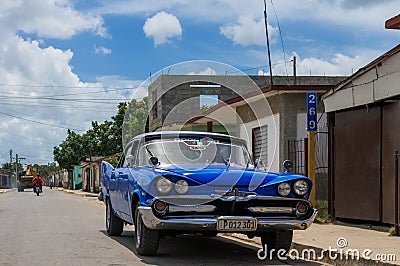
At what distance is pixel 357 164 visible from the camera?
1290cm

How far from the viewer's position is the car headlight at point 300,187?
8.87 m

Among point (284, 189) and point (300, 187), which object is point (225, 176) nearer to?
point (284, 189)

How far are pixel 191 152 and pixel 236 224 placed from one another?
1972 mm

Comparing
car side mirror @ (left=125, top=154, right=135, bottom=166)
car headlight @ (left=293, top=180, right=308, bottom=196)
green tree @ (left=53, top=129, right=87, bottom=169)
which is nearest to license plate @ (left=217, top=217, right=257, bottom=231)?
car headlight @ (left=293, top=180, right=308, bottom=196)

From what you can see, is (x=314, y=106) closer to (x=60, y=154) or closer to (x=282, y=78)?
(x=282, y=78)

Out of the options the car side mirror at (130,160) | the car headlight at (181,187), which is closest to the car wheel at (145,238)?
the car headlight at (181,187)

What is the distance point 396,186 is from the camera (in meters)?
11.2

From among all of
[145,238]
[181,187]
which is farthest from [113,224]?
[181,187]

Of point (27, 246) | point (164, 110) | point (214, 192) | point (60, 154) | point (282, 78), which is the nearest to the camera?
point (214, 192)

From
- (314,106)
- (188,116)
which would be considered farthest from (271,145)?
(314,106)

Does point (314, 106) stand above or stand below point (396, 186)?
above

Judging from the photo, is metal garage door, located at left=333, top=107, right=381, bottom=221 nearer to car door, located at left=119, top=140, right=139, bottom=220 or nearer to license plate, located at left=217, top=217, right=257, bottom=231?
license plate, located at left=217, top=217, right=257, bottom=231

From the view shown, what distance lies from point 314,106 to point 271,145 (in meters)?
4.13

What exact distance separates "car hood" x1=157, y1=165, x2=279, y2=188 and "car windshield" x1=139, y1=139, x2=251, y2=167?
2.91 ft
